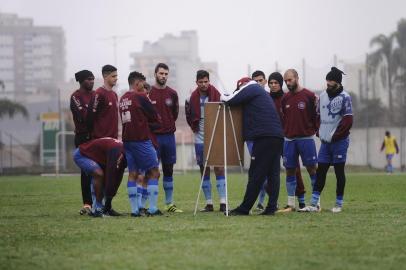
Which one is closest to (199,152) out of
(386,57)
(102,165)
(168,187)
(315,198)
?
(168,187)

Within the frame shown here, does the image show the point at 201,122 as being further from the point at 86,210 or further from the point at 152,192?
the point at 86,210

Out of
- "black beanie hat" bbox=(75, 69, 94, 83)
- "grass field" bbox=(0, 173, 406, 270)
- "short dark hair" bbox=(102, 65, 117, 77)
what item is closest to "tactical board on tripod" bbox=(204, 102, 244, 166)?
"grass field" bbox=(0, 173, 406, 270)

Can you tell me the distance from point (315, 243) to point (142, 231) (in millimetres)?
2345

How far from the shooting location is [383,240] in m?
9.20

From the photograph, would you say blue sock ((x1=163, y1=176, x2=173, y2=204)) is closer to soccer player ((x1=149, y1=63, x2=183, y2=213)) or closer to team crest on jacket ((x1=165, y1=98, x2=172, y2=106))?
soccer player ((x1=149, y1=63, x2=183, y2=213))

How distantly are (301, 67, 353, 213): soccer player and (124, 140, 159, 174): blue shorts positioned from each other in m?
2.48

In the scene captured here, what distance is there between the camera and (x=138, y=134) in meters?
13.1

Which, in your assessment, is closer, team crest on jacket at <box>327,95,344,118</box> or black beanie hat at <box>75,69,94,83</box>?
team crest on jacket at <box>327,95,344,118</box>

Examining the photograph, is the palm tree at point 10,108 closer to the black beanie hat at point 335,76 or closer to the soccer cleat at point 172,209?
the soccer cleat at point 172,209

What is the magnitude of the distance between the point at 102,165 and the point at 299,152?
3133 mm

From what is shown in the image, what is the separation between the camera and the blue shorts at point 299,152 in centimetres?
1404

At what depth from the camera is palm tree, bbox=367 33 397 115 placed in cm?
6291

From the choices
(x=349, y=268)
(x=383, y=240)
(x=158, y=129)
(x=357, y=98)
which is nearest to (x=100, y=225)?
(x=158, y=129)

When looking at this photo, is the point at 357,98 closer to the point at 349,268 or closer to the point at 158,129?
the point at 158,129
